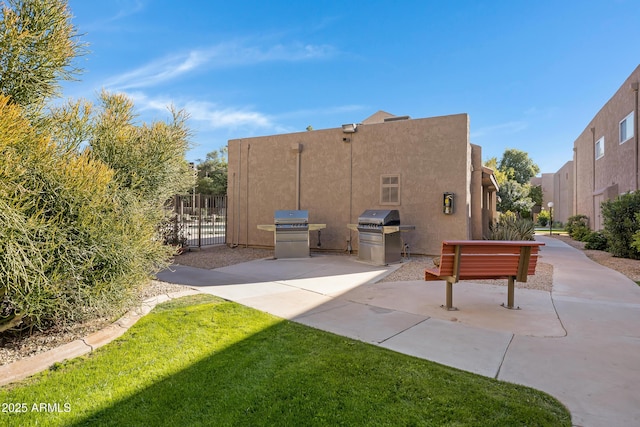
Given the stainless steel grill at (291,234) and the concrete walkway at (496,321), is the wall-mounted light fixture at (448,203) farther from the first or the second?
the stainless steel grill at (291,234)

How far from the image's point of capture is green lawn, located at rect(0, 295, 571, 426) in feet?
6.88

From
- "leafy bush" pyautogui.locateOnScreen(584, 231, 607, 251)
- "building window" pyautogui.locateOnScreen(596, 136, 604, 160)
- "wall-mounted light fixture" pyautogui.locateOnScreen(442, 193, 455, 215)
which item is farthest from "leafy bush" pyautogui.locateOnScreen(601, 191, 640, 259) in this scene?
"building window" pyautogui.locateOnScreen(596, 136, 604, 160)

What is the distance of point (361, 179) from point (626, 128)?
42.7ft

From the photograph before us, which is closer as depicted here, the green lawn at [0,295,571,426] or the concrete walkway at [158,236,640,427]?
the green lawn at [0,295,571,426]

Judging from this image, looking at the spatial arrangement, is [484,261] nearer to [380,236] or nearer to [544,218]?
[380,236]

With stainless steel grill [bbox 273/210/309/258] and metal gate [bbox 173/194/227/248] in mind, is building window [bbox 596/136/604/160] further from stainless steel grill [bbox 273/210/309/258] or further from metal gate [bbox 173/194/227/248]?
metal gate [bbox 173/194/227/248]

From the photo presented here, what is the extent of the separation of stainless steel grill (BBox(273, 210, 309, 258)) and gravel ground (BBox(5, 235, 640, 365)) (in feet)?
2.97

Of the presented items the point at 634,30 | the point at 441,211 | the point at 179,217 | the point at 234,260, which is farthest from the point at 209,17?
the point at 634,30

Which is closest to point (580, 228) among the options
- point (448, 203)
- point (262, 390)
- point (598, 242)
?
point (598, 242)

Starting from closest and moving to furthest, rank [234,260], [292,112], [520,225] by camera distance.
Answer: [234,260] → [520,225] → [292,112]

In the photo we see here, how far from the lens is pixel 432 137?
9883 millimetres

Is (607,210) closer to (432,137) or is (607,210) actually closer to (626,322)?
(432,137)

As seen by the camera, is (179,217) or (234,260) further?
(179,217)

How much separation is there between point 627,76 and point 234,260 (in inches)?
726
